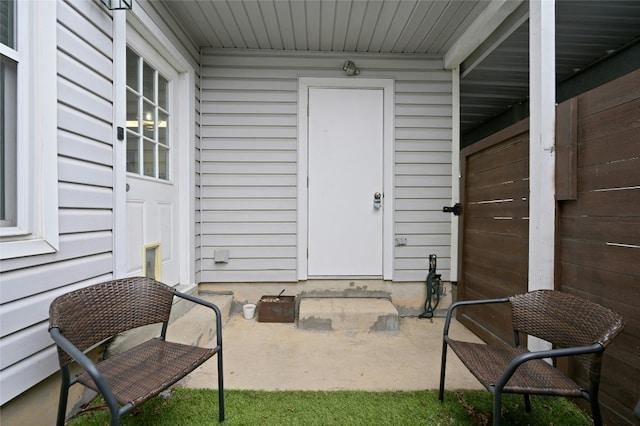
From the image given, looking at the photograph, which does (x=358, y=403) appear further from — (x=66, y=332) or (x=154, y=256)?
(x=154, y=256)

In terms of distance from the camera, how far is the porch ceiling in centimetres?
236

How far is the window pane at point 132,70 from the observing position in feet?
6.96

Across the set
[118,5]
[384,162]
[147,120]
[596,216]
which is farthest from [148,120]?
[596,216]

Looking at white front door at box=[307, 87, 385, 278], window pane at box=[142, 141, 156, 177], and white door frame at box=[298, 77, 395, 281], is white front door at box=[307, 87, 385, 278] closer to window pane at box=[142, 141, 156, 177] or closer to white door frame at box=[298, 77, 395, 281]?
white door frame at box=[298, 77, 395, 281]

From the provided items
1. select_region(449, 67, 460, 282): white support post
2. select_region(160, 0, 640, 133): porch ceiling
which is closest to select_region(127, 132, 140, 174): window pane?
select_region(160, 0, 640, 133): porch ceiling

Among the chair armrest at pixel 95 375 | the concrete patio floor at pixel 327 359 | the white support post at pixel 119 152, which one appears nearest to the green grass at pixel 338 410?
the concrete patio floor at pixel 327 359

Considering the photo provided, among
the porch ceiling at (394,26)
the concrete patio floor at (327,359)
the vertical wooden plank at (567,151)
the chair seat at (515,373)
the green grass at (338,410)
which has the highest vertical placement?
the porch ceiling at (394,26)

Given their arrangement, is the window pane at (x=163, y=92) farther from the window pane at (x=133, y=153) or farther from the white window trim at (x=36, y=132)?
the white window trim at (x=36, y=132)

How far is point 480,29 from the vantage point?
2473mm

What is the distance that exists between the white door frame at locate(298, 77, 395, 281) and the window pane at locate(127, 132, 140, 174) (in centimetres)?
143

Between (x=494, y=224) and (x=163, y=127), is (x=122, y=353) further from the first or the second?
(x=494, y=224)

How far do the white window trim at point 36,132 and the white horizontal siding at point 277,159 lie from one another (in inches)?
62.0

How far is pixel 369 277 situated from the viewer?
304 cm

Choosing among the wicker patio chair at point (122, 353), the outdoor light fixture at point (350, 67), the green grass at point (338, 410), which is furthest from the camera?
the outdoor light fixture at point (350, 67)
